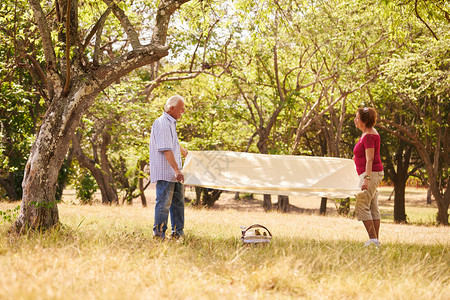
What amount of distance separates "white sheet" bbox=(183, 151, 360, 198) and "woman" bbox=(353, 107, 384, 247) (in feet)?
0.91

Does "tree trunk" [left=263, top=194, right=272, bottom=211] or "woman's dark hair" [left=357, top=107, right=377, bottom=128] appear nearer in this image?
"woman's dark hair" [left=357, top=107, right=377, bottom=128]

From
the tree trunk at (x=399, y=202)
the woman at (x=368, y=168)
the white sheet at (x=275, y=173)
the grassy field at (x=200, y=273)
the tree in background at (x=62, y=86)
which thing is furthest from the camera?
the tree trunk at (x=399, y=202)

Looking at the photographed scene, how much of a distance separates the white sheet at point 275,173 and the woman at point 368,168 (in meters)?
0.28

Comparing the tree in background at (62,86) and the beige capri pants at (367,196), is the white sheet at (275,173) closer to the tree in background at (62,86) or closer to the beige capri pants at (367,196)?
the beige capri pants at (367,196)

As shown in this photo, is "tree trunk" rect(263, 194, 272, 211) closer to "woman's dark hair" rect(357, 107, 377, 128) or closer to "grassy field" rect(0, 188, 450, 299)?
"woman's dark hair" rect(357, 107, 377, 128)

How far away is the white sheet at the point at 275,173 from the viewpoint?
662cm

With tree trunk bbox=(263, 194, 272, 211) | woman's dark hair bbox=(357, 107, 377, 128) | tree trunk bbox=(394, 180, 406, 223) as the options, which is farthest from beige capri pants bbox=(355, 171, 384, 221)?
tree trunk bbox=(394, 180, 406, 223)

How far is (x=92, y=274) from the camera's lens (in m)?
3.78

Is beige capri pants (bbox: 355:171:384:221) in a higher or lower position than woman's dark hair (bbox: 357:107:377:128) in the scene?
lower

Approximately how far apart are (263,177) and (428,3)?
4.81 meters

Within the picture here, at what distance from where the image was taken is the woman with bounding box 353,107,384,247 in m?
6.18

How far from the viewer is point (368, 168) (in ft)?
20.1

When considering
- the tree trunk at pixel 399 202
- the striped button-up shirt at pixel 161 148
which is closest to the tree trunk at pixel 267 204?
the tree trunk at pixel 399 202

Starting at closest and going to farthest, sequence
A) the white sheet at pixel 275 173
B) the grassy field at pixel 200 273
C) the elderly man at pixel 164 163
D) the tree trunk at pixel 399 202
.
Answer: the grassy field at pixel 200 273 < the elderly man at pixel 164 163 < the white sheet at pixel 275 173 < the tree trunk at pixel 399 202
